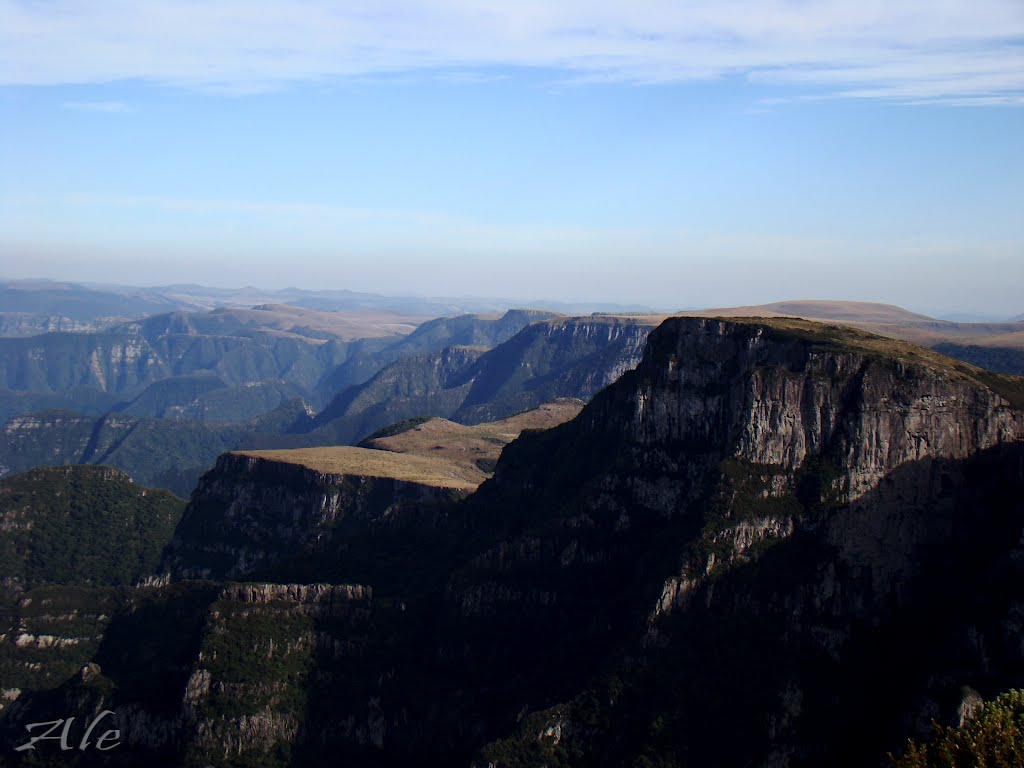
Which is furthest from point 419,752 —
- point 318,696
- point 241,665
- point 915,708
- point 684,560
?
point 915,708

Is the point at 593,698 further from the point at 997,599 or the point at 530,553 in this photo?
the point at 997,599

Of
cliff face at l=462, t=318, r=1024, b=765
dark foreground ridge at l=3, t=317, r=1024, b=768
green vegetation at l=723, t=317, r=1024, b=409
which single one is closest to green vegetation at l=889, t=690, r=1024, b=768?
cliff face at l=462, t=318, r=1024, b=765

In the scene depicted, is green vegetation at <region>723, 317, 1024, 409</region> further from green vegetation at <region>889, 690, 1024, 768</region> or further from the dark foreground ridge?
green vegetation at <region>889, 690, 1024, 768</region>

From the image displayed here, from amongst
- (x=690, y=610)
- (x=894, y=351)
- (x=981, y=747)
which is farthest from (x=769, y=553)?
(x=981, y=747)

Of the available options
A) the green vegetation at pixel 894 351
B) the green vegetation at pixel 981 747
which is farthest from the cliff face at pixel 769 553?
the green vegetation at pixel 981 747

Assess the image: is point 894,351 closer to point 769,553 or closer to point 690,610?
point 769,553

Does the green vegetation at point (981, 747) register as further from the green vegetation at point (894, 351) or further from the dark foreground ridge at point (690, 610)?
the green vegetation at point (894, 351)
